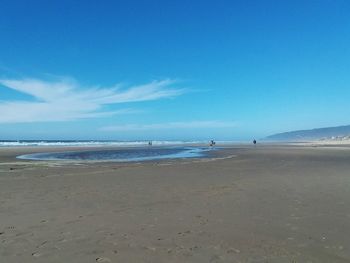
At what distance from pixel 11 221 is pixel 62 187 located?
5231mm

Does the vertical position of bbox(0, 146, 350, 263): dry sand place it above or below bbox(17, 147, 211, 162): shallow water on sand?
below

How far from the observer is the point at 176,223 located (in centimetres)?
793

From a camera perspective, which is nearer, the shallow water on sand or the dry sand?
the dry sand

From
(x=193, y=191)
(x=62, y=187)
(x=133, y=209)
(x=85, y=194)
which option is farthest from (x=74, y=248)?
(x=62, y=187)

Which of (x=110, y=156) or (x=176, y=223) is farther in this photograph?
(x=110, y=156)

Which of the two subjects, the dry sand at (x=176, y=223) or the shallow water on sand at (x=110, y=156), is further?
the shallow water on sand at (x=110, y=156)

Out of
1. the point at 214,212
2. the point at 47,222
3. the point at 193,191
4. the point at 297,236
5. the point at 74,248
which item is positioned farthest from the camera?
the point at 193,191

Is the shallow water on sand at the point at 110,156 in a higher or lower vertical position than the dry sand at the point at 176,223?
higher

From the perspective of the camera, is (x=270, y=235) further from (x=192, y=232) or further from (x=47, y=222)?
(x=47, y=222)

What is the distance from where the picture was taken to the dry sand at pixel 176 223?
600cm

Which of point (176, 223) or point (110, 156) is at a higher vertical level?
point (110, 156)

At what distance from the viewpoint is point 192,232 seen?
721 centimetres

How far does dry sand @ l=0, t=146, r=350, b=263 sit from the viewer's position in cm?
600

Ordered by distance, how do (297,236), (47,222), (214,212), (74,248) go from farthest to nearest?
(214,212), (47,222), (297,236), (74,248)
